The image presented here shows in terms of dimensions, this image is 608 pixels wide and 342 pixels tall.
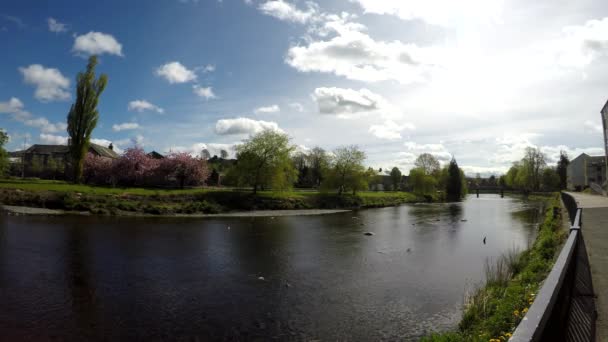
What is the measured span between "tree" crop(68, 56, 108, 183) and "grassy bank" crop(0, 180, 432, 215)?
4560 mm

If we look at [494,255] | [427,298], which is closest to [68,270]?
[427,298]

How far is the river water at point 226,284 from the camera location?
995cm

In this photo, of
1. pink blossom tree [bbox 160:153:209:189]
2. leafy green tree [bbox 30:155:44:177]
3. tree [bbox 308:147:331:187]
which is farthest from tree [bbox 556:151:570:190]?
leafy green tree [bbox 30:155:44:177]

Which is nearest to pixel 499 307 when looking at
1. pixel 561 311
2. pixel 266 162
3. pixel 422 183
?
pixel 561 311

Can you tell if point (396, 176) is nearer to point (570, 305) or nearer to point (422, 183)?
point (422, 183)

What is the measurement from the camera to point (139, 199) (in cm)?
4275

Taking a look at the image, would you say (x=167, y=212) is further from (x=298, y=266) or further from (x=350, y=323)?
(x=350, y=323)

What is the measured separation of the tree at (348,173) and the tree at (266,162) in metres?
14.2

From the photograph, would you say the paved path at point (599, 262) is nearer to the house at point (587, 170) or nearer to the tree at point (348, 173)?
the tree at point (348, 173)

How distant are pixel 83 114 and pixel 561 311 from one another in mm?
56886

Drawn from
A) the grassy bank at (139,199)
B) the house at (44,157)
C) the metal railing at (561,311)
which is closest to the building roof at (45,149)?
the house at (44,157)

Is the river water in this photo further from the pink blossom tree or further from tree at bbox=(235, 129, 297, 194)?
the pink blossom tree

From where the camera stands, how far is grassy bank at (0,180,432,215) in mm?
37031

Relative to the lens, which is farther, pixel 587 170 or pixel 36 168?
pixel 587 170
